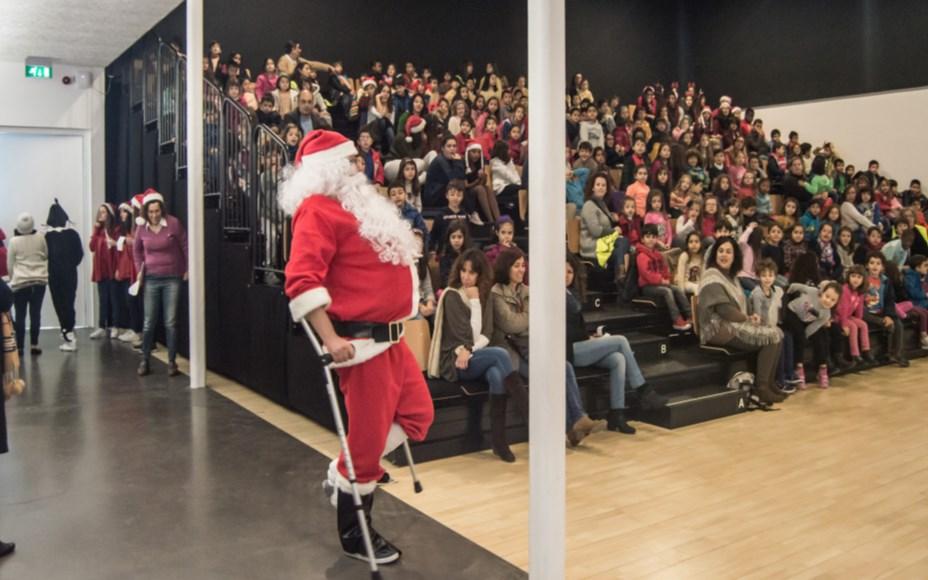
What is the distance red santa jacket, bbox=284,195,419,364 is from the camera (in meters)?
3.01

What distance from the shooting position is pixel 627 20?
1582 cm

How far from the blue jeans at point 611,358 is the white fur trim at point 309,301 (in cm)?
271

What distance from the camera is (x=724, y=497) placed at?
4.03 metres

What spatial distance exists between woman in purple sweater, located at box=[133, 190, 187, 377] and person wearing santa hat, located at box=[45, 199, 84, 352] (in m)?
1.79

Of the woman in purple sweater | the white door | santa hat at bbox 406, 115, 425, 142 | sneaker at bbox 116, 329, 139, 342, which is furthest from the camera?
the white door

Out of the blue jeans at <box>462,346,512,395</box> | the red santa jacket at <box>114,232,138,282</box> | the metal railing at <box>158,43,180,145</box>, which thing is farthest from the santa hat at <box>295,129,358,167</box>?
the red santa jacket at <box>114,232,138,282</box>

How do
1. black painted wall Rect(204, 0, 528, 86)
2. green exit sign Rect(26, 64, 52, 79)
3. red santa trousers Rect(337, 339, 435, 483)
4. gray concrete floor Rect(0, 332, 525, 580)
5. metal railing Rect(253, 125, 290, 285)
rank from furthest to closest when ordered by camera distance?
black painted wall Rect(204, 0, 528, 86), green exit sign Rect(26, 64, 52, 79), metal railing Rect(253, 125, 290, 285), gray concrete floor Rect(0, 332, 525, 580), red santa trousers Rect(337, 339, 435, 483)

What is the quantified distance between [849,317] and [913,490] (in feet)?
12.0

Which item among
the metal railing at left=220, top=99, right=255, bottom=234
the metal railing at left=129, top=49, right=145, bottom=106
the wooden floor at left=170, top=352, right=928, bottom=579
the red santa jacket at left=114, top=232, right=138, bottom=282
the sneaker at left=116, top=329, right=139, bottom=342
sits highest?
the metal railing at left=129, top=49, right=145, bottom=106

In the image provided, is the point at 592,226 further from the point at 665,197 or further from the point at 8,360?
the point at 8,360

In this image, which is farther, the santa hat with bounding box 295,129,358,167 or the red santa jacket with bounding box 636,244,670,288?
the red santa jacket with bounding box 636,244,670,288

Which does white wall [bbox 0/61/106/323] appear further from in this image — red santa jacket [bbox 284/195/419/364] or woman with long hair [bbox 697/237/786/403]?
red santa jacket [bbox 284/195/419/364]

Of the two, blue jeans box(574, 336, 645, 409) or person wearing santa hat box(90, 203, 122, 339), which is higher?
person wearing santa hat box(90, 203, 122, 339)

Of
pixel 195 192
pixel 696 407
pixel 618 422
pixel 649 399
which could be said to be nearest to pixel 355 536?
pixel 618 422
